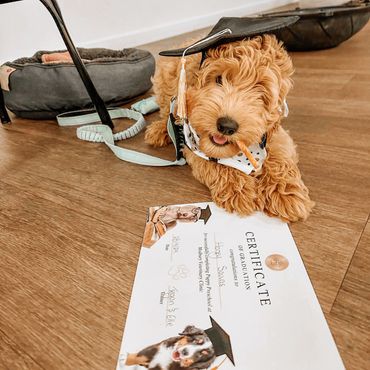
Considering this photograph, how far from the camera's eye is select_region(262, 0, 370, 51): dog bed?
2191 mm

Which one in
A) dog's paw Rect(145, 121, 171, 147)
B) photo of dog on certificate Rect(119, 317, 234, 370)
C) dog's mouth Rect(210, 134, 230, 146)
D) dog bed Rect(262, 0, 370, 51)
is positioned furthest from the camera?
dog bed Rect(262, 0, 370, 51)

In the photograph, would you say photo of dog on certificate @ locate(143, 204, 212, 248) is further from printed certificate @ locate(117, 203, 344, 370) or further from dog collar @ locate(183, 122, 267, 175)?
dog collar @ locate(183, 122, 267, 175)

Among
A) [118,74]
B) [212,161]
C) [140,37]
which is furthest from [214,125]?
[140,37]

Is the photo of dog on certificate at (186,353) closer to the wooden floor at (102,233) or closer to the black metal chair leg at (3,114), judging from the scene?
the wooden floor at (102,233)

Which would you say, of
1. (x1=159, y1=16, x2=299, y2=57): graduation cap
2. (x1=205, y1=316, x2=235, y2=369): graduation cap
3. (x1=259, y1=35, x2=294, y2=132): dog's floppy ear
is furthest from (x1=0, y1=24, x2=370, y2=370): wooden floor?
(x1=159, y1=16, x2=299, y2=57): graduation cap

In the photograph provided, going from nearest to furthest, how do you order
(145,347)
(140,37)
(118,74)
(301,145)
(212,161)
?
1. (145,347)
2. (212,161)
3. (301,145)
4. (118,74)
5. (140,37)

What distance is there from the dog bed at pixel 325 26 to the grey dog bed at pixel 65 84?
1.04 metres

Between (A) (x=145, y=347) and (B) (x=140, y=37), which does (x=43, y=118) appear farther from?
(B) (x=140, y=37)

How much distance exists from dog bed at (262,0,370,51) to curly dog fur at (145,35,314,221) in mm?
1537

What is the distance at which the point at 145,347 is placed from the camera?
59 centimetres

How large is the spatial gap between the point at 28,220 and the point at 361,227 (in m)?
0.85

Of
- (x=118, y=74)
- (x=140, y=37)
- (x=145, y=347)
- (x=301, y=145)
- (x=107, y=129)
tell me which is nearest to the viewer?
(x=145, y=347)

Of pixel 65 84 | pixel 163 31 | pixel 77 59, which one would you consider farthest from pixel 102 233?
pixel 163 31

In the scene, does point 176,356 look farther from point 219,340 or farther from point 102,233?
point 102,233
